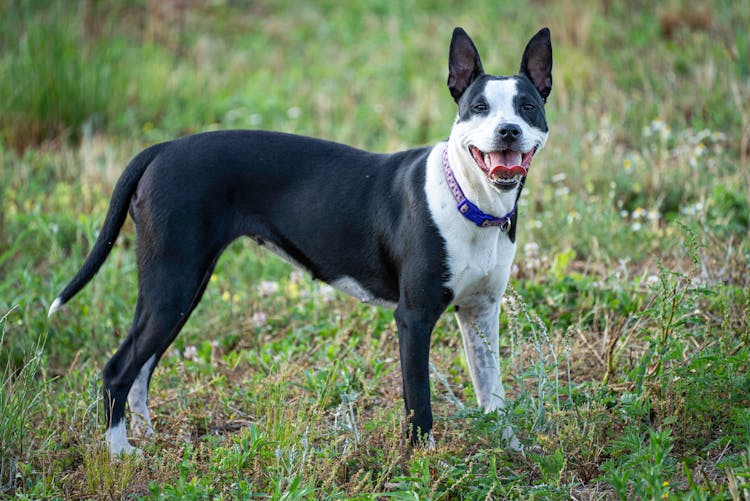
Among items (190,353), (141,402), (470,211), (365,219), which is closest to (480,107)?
(470,211)

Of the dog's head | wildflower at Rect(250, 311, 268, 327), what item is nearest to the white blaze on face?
the dog's head

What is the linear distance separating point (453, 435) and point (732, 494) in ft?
3.87

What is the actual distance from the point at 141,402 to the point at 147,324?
16.7 inches

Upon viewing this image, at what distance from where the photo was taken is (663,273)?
338cm

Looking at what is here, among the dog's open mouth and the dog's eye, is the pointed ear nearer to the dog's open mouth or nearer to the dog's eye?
the dog's eye

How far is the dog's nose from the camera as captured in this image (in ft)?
10.6

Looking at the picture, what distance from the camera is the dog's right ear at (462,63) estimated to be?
142 inches

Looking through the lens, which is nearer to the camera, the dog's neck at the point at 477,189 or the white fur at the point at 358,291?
the dog's neck at the point at 477,189

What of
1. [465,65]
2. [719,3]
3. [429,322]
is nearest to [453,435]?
[429,322]

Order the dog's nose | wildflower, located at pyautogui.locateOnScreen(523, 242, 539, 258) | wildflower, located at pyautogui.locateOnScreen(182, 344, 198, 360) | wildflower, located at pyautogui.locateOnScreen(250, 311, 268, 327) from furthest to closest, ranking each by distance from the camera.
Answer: wildflower, located at pyautogui.locateOnScreen(523, 242, 539, 258) < wildflower, located at pyautogui.locateOnScreen(250, 311, 268, 327) < wildflower, located at pyautogui.locateOnScreen(182, 344, 198, 360) < the dog's nose

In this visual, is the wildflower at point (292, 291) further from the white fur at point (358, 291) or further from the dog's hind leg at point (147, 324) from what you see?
the dog's hind leg at point (147, 324)

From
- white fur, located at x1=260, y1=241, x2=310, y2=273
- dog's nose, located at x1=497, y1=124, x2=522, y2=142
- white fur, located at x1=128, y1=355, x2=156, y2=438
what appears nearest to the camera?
dog's nose, located at x1=497, y1=124, x2=522, y2=142

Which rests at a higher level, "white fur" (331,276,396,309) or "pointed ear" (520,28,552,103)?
"pointed ear" (520,28,552,103)

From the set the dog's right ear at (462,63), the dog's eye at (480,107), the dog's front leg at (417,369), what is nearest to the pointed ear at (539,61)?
the dog's right ear at (462,63)
